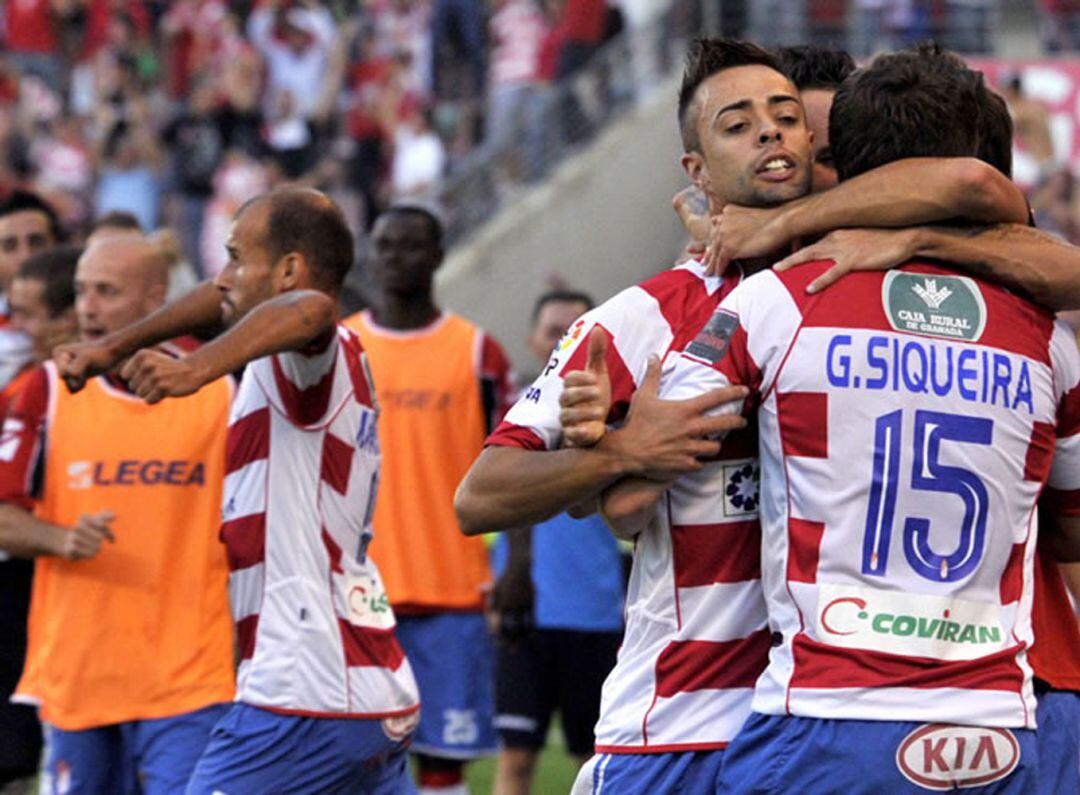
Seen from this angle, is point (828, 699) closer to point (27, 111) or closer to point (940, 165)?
point (940, 165)

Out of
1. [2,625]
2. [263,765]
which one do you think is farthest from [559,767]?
[263,765]

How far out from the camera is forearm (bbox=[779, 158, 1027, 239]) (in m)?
4.07

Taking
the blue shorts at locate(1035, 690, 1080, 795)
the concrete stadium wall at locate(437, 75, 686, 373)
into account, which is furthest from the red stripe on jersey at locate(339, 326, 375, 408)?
the concrete stadium wall at locate(437, 75, 686, 373)

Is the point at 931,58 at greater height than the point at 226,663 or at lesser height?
greater

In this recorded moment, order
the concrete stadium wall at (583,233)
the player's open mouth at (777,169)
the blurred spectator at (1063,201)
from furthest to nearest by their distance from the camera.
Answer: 1. the concrete stadium wall at (583,233)
2. the blurred spectator at (1063,201)
3. the player's open mouth at (777,169)

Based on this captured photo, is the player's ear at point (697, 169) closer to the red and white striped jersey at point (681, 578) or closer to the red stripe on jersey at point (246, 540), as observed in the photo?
the red and white striped jersey at point (681, 578)

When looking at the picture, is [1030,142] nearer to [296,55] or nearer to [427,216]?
[427,216]

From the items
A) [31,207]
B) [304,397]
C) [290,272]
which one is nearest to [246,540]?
[304,397]

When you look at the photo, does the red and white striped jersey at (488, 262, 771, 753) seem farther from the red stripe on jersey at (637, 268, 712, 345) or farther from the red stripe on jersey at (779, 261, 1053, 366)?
the red stripe on jersey at (779, 261, 1053, 366)

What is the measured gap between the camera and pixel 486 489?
13.5ft

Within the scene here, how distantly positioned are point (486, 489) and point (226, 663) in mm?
2736

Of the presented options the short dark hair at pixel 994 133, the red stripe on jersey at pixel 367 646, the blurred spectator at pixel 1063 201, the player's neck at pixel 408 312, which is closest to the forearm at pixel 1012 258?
the short dark hair at pixel 994 133

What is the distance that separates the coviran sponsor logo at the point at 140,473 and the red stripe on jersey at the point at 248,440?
610 millimetres

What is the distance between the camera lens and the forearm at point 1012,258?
162 inches
